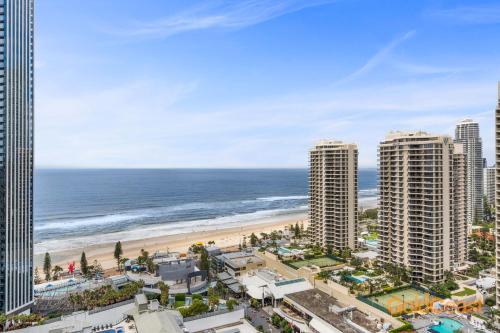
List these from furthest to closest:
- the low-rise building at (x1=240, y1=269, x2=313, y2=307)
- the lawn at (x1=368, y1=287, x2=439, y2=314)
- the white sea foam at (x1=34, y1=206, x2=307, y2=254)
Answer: the white sea foam at (x1=34, y1=206, x2=307, y2=254) < the low-rise building at (x1=240, y1=269, x2=313, y2=307) < the lawn at (x1=368, y1=287, x2=439, y2=314)

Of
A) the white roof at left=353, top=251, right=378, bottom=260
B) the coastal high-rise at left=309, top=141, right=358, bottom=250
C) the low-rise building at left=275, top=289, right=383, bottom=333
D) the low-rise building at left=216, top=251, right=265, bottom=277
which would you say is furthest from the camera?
the coastal high-rise at left=309, top=141, right=358, bottom=250

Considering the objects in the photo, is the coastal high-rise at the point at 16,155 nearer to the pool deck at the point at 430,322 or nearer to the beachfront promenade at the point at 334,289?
the beachfront promenade at the point at 334,289

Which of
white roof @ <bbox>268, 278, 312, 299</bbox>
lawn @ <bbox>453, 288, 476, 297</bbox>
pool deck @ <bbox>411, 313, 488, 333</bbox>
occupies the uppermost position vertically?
lawn @ <bbox>453, 288, 476, 297</bbox>

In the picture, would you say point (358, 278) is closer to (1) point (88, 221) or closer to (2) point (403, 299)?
(2) point (403, 299)

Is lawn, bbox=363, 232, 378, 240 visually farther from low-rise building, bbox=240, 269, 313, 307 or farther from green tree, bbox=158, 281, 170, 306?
green tree, bbox=158, 281, 170, 306

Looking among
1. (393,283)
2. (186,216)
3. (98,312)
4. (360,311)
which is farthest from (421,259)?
(186,216)

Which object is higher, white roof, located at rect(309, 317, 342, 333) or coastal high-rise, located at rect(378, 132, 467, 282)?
coastal high-rise, located at rect(378, 132, 467, 282)

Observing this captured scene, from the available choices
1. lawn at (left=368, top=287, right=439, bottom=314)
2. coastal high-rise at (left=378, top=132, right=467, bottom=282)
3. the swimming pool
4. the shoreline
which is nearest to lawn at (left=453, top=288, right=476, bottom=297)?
lawn at (left=368, top=287, right=439, bottom=314)
